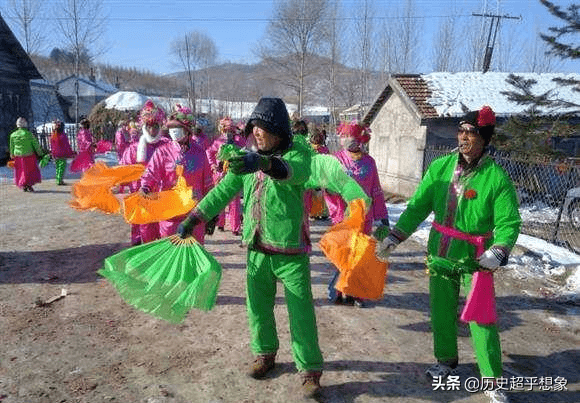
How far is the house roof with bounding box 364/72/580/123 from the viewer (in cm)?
1489

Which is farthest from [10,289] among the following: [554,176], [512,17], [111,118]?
[111,118]

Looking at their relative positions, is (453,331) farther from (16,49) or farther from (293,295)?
(16,49)

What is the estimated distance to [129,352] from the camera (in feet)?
13.1

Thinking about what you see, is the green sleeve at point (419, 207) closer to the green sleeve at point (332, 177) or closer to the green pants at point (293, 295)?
the green sleeve at point (332, 177)

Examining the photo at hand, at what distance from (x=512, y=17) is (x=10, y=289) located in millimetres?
25682

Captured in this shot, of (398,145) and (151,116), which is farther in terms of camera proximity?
(398,145)

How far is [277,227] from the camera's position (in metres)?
3.31

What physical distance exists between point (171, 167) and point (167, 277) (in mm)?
2147

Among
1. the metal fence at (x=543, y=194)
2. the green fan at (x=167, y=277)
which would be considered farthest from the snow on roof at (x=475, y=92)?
the green fan at (x=167, y=277)

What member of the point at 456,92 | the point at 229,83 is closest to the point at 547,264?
the point at 456,92

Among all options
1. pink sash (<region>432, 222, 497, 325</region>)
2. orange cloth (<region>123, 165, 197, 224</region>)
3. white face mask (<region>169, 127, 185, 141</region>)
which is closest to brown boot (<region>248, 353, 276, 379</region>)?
pink sash (<region>432, 222, 497, 325</region>)

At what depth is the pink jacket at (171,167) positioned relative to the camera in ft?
16.9

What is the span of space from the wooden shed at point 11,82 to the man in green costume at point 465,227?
18642 millimetres

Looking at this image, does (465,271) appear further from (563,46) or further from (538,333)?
(563,46)
